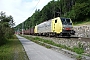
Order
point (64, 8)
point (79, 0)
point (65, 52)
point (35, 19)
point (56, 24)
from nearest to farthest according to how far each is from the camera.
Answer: point (65, 52), point (56, 24), point (79, 0), point (64, 8), point (35, 19)

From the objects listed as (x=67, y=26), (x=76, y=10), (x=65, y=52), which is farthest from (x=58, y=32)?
(x=76, y=10)

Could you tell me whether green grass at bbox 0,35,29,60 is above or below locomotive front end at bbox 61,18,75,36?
below

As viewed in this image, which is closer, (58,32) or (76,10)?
(58,32)

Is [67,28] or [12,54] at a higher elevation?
[67,28]

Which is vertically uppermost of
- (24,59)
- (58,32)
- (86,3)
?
(86,3)

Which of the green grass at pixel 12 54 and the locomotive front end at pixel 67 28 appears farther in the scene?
the locomotive front end at pixel 67 28

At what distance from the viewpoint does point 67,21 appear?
29000mm

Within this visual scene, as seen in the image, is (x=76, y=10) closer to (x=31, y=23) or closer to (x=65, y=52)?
(x=65, y=52)

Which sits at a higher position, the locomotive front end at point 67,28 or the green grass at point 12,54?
the locomotive front end at point 67,28

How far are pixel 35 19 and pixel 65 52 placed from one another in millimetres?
144418

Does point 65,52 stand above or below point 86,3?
below

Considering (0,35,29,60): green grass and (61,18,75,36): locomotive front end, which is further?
(61,18,75,36): locomotive front end

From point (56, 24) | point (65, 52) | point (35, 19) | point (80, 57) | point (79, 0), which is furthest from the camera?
point (35, 19)

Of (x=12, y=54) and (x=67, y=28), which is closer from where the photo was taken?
(x=12, y=54)
